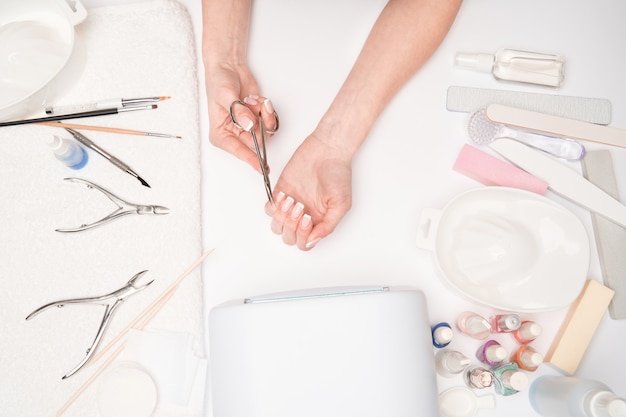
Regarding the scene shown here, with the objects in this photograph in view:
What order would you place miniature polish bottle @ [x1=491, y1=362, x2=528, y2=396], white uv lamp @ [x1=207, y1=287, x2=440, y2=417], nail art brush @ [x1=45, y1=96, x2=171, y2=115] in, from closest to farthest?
white uv lamp @ [x1=207, y1=287, x2=440, y2=417]
miniature polish bottle @ [x1=491, y1=362, x2=528, y2=396]
nail art brush @ [x1=45, y1=96, x2=171, y2=115]

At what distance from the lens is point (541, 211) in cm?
57

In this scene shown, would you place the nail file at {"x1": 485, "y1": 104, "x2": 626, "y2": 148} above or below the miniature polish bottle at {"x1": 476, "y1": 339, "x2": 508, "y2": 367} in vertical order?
above

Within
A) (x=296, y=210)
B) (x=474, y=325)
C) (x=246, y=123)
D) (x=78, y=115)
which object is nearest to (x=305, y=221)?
(x=296, y=210)

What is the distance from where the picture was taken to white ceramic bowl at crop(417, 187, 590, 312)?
1.84 feet

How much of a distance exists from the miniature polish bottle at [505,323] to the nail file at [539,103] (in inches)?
11.3

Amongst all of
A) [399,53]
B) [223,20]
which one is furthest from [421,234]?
[223,20]

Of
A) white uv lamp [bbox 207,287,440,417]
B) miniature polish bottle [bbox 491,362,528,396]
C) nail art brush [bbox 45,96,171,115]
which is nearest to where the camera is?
white uv lamp [bbox 207,287,440,417]

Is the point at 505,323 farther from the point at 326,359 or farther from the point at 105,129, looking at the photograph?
the point at 105,129

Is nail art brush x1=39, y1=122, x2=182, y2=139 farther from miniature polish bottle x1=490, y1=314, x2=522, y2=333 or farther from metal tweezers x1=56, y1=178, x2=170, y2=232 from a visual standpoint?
miniature polish bottle x1=490, y1=314, x2=522, y2=333

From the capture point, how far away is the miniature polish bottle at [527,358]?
0.54 m

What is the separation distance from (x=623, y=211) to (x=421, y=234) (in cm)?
27

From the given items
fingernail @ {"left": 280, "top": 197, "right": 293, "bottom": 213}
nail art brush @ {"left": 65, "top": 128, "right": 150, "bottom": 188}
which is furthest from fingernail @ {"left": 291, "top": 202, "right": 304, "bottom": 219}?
nail art brush @ {"left": 65, "top": 128, "right": 150, "bottom": 188}

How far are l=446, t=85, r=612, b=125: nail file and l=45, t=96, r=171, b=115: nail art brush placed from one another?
421 mm

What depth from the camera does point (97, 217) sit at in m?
0.60
